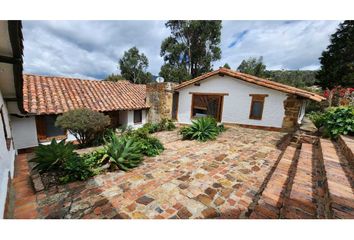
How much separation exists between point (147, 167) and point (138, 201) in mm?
1384

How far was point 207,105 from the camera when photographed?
9.73 meters

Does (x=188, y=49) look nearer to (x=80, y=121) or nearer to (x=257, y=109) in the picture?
(x=257, y=109)

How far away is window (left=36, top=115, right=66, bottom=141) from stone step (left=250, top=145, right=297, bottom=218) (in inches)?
398

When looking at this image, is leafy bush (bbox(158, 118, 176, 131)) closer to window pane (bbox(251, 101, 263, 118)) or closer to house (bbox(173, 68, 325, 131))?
house (bbox(173, 68, 325, 131))

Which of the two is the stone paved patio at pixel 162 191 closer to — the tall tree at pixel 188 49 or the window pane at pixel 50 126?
the window pane at pixel 50 126

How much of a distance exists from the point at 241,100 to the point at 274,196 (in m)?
6.87

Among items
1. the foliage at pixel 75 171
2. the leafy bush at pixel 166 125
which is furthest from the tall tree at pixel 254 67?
the foliage at pixel 75 171

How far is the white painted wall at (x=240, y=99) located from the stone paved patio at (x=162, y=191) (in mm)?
4113

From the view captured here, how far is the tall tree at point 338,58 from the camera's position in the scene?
17016 millimetres

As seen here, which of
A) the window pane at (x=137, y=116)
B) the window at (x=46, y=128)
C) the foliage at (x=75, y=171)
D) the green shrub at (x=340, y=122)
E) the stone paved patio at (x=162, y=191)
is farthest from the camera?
the window pane at (x=137, y=116)

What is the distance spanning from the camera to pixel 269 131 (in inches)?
304

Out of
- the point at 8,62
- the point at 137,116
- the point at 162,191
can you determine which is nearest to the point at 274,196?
the point at 162,191

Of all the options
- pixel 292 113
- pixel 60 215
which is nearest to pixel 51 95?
pixel 60 215

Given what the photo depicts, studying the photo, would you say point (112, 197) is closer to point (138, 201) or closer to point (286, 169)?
point (138, 201)
